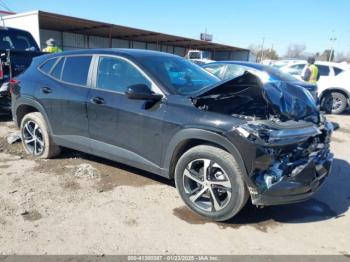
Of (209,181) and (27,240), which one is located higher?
(209,181)

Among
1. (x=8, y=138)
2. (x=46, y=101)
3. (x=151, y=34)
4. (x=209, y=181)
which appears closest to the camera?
(x=209, y=181)

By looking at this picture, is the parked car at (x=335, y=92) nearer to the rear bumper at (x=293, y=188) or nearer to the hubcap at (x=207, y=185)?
the rear bumper at (x=293, y=188)

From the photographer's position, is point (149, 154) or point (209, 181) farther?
point (149, 154)

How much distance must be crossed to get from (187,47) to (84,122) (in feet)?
125

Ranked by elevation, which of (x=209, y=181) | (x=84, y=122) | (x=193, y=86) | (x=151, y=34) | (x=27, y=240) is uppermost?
(x=151, y=34)

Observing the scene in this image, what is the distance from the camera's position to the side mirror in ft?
12.0

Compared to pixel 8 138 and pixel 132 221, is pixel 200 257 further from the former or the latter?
pixel 8 138

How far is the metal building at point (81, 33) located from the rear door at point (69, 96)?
1600 centimetres

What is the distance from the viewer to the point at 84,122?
4.55 metres

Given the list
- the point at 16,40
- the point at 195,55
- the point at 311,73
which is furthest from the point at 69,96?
the point at 195,55

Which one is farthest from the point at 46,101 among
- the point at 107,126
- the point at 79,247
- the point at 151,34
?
the point at 151,34

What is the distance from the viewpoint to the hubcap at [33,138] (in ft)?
17.5

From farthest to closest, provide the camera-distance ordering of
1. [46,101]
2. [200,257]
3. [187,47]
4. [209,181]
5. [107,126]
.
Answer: [187,47]
[46,101]
[107,126]
[209,181]
[200,257]

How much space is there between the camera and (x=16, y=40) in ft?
29.5
